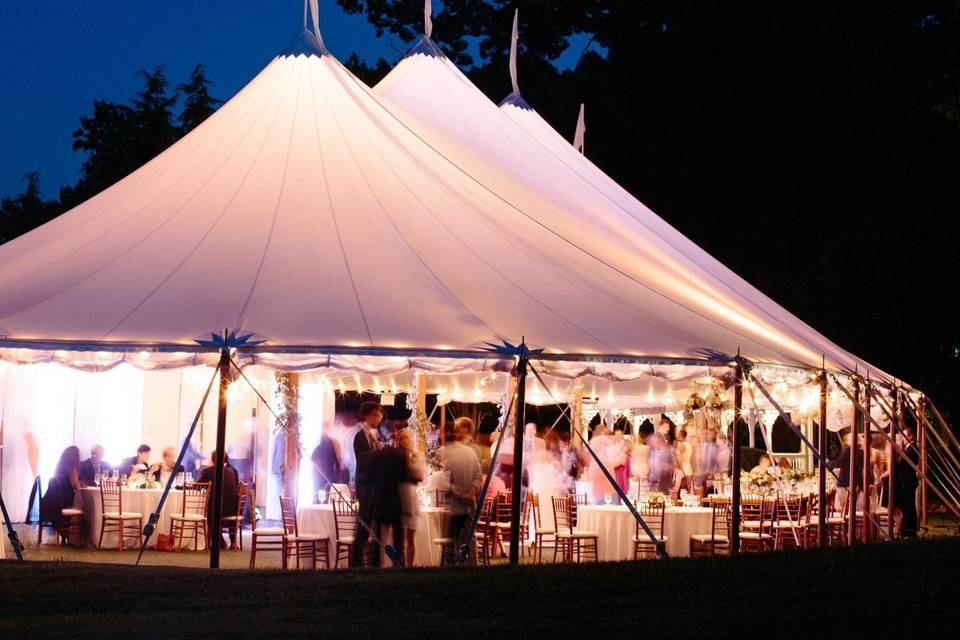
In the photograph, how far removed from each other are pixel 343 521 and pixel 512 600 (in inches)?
172

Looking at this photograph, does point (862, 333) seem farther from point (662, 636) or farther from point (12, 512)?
point (662, 636)

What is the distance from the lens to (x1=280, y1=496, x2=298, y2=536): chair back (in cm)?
1165

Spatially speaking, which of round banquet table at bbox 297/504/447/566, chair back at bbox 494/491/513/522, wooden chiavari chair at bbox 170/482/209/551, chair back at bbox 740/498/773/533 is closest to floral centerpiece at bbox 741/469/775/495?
chair back at bbox 740/498/773/533

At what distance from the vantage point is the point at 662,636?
22.2 ft

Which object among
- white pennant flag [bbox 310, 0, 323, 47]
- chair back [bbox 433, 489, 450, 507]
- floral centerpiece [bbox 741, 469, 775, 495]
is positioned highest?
white pennant flag [bbox 310, 0, 323, 47]

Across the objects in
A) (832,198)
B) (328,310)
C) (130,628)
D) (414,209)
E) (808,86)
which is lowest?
(130,628)

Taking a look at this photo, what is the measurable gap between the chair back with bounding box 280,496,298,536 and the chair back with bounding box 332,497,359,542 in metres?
0.34

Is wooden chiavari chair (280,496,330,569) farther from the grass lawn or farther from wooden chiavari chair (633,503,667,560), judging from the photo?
wooden chiavari chair (633,503,667,560)

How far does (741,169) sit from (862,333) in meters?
5.97

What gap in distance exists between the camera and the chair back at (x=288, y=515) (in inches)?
459

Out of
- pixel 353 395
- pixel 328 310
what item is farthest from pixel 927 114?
pixel 328 310

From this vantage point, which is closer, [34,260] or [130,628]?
[130,628]

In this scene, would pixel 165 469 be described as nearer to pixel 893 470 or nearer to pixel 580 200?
pixel 580 200

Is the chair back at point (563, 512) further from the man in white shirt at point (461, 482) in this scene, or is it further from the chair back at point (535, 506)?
the man in white shirt at point (461, 482)
